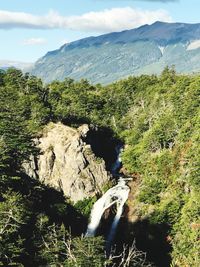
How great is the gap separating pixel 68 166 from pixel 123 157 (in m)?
24.2

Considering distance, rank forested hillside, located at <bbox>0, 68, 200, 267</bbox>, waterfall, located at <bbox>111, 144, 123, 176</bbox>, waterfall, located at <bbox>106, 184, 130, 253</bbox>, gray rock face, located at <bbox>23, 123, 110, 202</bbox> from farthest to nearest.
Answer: waterfall, located at <bbox>111, 144, 123, 176</bbox> → gray rock face, located at <bbox>23, 123, 110, 202</bbox> → waterfall, located at <bbox>106, 184, 130, 253</bbox> → forested hillside, located at <bbox>0, 68, 200, 267</bbox>

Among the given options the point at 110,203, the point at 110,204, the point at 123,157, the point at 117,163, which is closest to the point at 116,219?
the point at 110,204

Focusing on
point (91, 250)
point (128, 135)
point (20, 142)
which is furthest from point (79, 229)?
point (128, 135)

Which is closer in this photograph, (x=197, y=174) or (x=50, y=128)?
(x=197, y=174)

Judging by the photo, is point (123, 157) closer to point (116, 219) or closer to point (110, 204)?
point (110, 204)

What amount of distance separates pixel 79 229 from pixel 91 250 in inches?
1408

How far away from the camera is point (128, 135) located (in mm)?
130750

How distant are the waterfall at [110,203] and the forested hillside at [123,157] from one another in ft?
5.75

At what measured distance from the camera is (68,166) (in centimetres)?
9438

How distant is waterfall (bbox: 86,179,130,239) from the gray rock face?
2.46 meters

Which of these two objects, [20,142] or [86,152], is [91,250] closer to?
[20,142]

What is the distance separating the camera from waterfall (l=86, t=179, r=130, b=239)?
8675 cm

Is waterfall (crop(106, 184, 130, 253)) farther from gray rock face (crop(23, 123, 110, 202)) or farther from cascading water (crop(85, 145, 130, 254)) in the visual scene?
gray rock face (crop(23, 123, 110, 202))

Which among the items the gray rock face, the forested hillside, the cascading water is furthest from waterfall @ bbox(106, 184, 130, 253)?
the gray rock face
